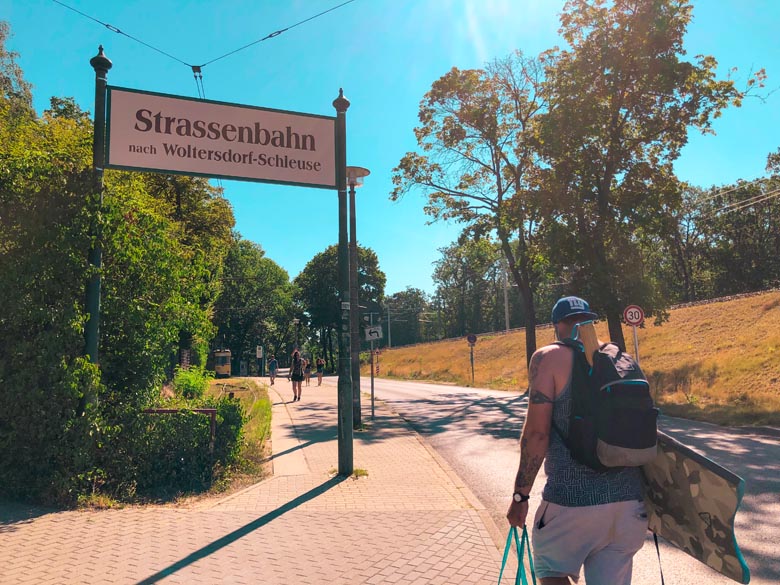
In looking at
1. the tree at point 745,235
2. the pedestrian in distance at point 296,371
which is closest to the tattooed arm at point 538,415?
the pedestrian in distance at point 296,371

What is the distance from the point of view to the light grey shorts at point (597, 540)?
2.38 m

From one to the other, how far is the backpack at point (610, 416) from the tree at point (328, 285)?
184 ft

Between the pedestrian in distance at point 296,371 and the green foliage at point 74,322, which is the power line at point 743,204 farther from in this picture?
the green foliage at point 74,322

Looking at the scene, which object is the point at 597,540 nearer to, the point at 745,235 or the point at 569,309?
the point at 569,309

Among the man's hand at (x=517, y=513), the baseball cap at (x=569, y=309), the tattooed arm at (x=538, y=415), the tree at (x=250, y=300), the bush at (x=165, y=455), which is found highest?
the tree at (x=250, y=300)

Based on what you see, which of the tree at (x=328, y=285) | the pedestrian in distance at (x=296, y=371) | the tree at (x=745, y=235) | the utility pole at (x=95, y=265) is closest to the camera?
the utility pole at (x=95, y=265)

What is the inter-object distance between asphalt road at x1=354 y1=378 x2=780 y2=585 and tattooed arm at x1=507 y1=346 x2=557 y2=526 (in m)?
2.28

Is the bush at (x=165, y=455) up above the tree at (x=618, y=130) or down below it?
below

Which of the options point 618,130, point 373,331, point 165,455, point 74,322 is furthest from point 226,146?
point 618,130

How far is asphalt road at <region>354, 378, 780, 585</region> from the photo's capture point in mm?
4246

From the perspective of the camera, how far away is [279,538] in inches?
186

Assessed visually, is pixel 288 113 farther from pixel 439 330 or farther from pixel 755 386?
pixel 439 330

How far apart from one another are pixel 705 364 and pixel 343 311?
17.0 metres

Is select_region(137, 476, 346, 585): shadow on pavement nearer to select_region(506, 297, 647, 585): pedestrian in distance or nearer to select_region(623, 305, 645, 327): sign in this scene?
select_region(506, 297, 647, 585): pedestrian in distance
